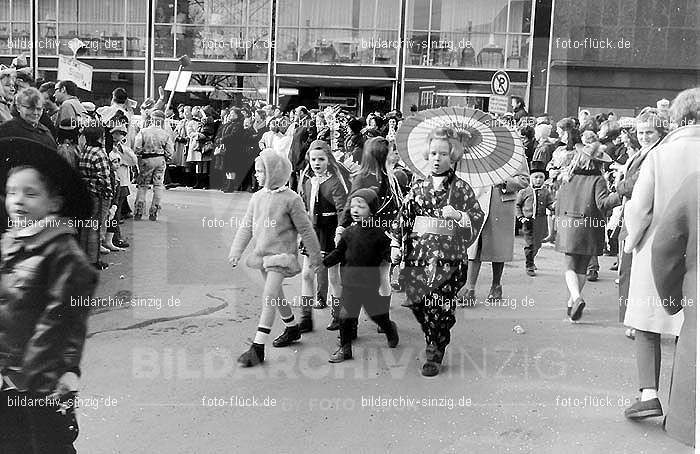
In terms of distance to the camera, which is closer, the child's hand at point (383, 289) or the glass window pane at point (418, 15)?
the child's hand at point (383, 289)

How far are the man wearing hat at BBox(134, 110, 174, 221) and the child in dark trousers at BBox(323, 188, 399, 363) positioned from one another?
20.5ft

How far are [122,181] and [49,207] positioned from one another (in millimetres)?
7052

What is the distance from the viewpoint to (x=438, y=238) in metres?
5.27

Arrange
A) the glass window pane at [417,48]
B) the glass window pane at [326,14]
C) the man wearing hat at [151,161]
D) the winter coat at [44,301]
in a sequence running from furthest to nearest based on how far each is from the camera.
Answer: the glass window pane at [417,48]
the glass window pane at [326,14]
the man wearing hat at [151,161]
the winter coat at [44,301]

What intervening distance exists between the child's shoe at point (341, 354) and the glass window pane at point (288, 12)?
9587 mm

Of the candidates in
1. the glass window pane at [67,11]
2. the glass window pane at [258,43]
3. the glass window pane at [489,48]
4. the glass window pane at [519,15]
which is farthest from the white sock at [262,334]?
the glass window pane at [519,15]

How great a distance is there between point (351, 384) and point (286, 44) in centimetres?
1081

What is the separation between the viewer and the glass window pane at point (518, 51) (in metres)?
16.9

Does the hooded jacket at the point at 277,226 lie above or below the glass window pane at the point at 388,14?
below

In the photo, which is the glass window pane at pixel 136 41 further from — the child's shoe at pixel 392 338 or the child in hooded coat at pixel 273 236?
the child's shoe at pixel 392 338

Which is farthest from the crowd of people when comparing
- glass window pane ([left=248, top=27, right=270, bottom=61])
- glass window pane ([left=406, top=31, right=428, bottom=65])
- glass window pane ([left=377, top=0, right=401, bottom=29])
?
glass window pane ([left=406, top=31, right=428, bottom=65])

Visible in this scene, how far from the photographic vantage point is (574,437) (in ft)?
13.9

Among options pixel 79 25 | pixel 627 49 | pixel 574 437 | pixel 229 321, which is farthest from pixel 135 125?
pixel 627 49

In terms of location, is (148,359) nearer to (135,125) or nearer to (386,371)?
(386,371)
